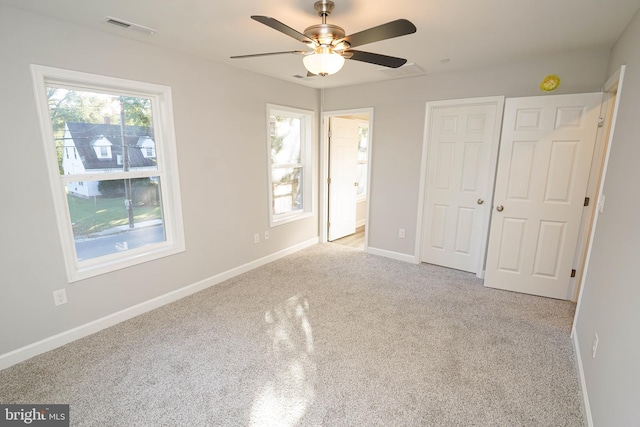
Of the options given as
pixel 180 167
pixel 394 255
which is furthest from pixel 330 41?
pixel 394 255

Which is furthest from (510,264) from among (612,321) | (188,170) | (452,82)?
(188,170)

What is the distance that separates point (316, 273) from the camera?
→ 3770 millimetres

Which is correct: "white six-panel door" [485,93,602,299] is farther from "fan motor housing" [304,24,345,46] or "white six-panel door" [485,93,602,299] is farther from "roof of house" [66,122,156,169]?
"roof of house" [66,122,156,169]

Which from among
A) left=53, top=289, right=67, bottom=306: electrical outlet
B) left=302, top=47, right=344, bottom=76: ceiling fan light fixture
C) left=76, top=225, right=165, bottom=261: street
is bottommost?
left=53, top=289, right=67, bottom=306: electrical outlet

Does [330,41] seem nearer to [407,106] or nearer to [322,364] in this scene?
[322,364]

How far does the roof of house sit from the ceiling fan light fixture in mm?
1885

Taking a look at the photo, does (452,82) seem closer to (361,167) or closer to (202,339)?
(361,167)

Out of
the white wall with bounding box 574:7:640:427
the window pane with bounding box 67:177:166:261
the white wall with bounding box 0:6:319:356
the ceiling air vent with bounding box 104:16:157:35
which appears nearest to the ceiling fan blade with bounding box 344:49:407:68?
the white wall with bounding box 574:7:640:427

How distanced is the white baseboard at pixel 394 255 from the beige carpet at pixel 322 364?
34.8 inches

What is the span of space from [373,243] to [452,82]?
2.35 metres

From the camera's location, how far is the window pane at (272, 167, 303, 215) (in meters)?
4.32

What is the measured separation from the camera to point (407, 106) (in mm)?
3824

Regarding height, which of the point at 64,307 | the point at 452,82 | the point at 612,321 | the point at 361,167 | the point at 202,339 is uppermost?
the point at 452,82

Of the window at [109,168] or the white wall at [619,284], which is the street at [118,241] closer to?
the window at [109,168]
